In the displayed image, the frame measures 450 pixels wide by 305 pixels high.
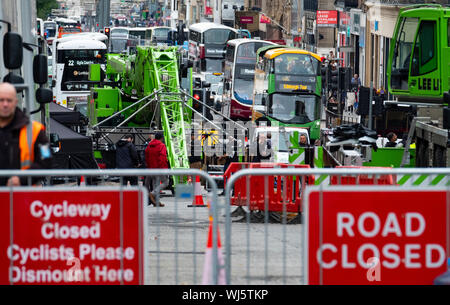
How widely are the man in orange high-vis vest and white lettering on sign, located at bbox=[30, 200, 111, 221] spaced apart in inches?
27.8

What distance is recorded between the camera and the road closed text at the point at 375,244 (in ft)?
26.1

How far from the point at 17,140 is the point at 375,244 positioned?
→ 9.67 ft

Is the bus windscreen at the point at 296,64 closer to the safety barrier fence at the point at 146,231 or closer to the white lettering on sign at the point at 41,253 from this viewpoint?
the safety barrier fence at the point at 146,231

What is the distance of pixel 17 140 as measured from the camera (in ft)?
28.2

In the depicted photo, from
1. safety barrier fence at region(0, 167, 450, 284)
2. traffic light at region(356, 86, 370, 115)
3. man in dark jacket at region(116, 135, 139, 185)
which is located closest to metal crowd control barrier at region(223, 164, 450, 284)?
safety barrier fence at region(0, 167, 450, 284)

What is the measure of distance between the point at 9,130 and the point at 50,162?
412mm

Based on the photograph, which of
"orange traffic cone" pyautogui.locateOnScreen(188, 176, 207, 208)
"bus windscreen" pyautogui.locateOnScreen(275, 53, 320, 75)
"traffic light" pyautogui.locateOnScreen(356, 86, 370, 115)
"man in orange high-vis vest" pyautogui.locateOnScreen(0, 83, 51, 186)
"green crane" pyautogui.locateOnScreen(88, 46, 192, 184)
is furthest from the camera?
"bus windscreen" pyautogui.locateOnScreen(275, 53, 320, 75)

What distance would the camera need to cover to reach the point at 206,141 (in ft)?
91.6

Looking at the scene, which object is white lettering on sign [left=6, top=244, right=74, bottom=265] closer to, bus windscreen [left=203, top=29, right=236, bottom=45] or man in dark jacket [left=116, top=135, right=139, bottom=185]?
man in dark jacket [left=116, top=135, right=139, bottom=185]

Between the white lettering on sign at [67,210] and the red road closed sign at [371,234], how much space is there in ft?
4.93

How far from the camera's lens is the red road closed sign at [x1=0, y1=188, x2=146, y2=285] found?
25.9 ft

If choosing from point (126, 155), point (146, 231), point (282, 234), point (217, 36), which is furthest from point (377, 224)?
point (217, 36)

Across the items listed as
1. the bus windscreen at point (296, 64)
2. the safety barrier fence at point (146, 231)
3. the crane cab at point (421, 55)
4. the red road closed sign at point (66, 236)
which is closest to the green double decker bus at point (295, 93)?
the bus windscreen at point (296, 64)
